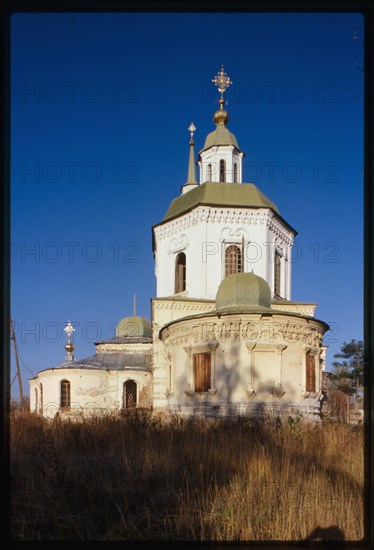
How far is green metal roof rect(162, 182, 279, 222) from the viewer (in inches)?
999

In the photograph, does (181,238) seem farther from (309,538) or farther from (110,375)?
(309,538)

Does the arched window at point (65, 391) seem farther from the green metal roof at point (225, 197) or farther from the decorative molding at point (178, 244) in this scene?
the green metal roof at point (225, 197)

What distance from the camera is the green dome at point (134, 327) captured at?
3731cm

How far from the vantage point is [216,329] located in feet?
65.1

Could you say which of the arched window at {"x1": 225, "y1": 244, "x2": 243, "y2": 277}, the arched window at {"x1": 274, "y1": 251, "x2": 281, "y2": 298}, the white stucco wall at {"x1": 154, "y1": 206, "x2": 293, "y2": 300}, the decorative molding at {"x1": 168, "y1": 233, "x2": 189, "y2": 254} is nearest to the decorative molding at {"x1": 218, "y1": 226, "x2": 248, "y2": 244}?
the white stucco wall at {"x1": 154, "y1": 206, "x2": 293, "y2": 300}

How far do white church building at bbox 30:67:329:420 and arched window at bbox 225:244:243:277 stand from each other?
0.05 meters

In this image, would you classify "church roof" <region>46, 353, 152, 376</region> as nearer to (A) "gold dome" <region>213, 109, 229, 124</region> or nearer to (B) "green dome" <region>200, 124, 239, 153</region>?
(B) "green dome" <region>200, 124, 239, 153</region>

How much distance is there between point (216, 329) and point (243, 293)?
195 cm

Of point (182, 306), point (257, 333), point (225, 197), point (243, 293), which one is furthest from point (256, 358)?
point (225, 197)

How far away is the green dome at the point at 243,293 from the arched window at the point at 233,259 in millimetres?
3488
